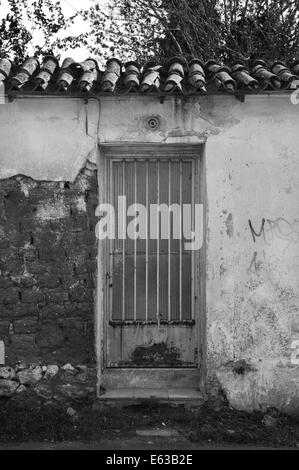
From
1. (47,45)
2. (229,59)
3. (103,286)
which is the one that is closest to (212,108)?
(103,286)

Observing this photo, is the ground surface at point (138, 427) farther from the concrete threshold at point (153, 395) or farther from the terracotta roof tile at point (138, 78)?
the terracotta roof tile at point (138, 78)

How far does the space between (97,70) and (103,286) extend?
235 cm

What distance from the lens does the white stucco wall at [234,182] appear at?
20.5 ft

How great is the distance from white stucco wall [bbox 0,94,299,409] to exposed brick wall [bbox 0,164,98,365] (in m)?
0.24

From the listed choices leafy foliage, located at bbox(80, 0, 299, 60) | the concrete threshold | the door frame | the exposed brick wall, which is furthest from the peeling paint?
leafy foliage, located at bbox(80, 0, 299, 60)

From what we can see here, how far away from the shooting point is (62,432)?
5.75 meters

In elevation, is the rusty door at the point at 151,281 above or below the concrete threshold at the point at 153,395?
above

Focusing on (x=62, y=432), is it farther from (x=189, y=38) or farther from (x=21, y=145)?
(x=189, y=38)

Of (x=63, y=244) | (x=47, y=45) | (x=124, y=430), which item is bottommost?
(x=124, y=430)

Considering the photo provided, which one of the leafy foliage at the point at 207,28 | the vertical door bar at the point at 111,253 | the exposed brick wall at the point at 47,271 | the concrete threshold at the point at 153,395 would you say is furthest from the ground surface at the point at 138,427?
the leafy foliage at the point at 207,28

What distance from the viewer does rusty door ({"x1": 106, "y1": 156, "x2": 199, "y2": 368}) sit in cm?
665

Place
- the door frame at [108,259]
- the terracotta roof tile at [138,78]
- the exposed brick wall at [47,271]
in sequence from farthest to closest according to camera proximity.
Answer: the door frame at [108,259] → the exposed brick wall at [47,271] → the terracotta roof tile at [138,78]

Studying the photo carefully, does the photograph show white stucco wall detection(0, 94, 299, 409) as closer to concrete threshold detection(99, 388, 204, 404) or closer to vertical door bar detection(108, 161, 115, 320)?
concrete threshold detection(99, 388, 204, 404)

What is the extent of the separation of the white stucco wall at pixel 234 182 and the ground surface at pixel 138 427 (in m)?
0.30
